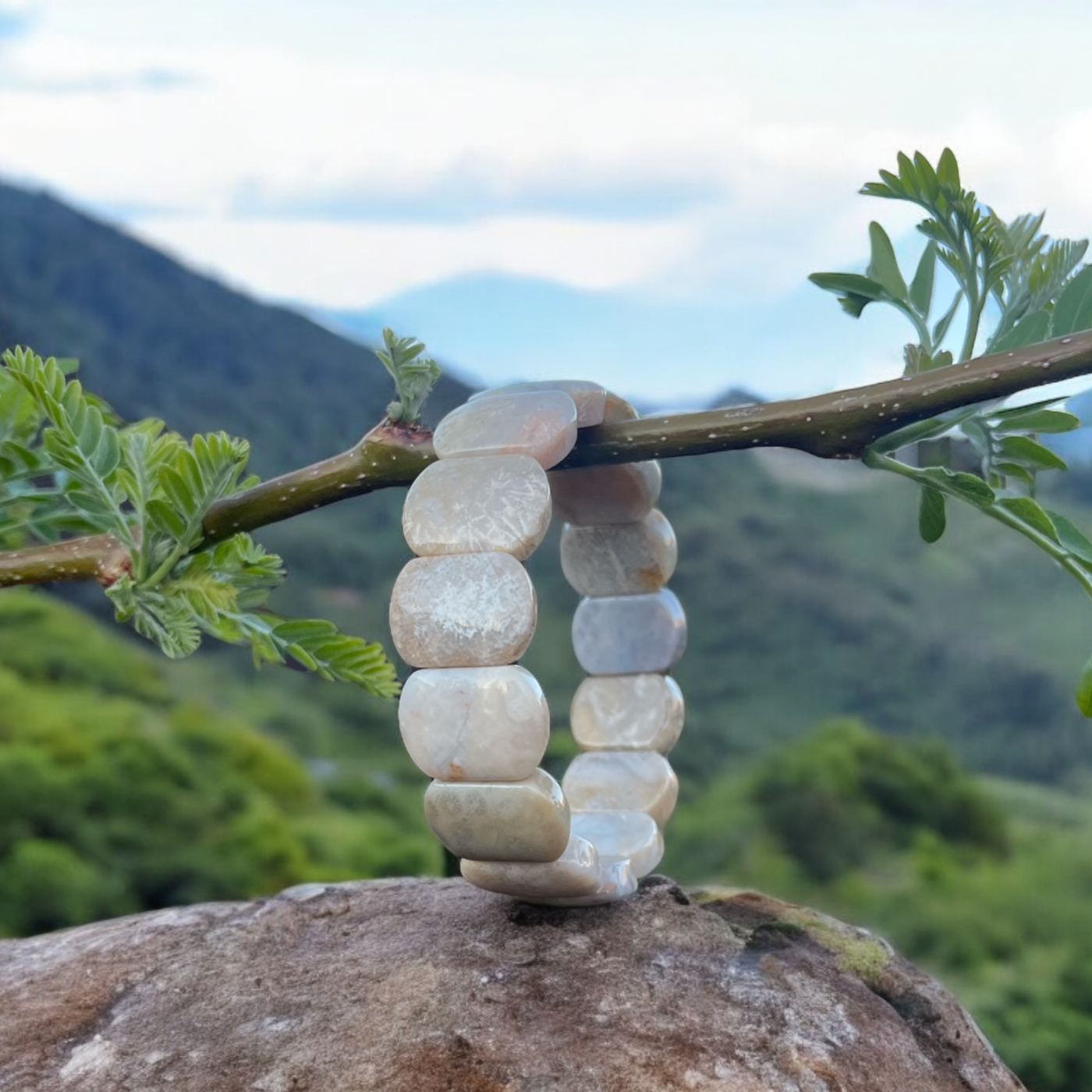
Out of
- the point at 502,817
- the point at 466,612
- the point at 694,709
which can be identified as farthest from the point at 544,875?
the point at 694,709

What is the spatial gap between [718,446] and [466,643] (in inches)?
7.2

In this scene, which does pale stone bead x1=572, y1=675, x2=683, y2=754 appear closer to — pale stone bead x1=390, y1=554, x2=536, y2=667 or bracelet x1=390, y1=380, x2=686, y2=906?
bracelet x1=390, y1=380, x2=686, y2=906

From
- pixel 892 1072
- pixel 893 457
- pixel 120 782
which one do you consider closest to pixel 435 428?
pixel 893 457

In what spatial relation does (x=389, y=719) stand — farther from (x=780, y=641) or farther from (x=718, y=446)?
(x=718, y=446)

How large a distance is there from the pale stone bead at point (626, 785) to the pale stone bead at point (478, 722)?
210mm

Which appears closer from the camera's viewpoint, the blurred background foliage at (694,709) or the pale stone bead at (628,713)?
the pale stone bead at (628,713)

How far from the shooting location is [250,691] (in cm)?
324

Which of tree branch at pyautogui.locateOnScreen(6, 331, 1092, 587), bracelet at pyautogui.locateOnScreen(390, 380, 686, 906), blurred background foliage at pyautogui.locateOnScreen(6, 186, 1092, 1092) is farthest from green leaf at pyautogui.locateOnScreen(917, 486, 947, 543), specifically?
blurred background foliage at pyautogui.locateOnScreen(6, 186, 1092, 1092)

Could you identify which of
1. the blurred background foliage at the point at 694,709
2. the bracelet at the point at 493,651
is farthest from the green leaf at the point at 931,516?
the blurred background foliage at the point at 694,709

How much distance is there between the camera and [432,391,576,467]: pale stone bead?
2.69 ft

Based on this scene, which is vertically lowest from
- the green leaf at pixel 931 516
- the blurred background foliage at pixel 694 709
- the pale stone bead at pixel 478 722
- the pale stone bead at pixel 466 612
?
the blurred background foliage at pixel 694 709

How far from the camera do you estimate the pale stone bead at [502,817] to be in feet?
2.54

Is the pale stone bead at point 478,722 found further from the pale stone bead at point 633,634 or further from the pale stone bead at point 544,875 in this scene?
the pale stone bead at point 633,634

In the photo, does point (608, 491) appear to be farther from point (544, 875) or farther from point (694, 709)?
point (694, 709)
